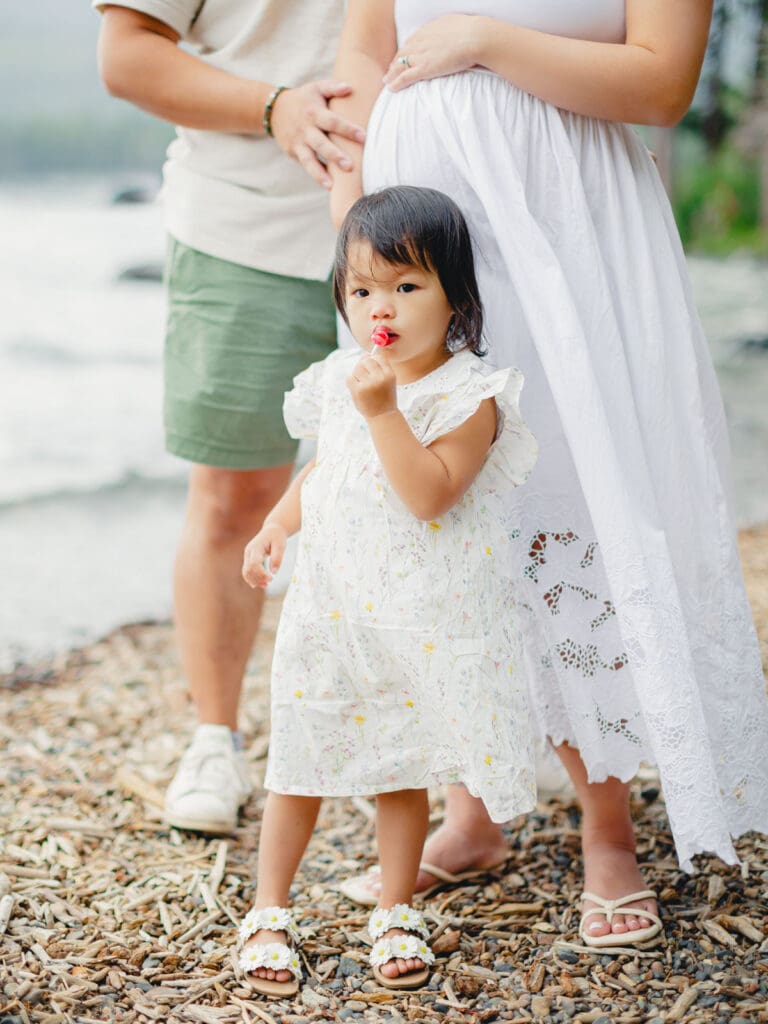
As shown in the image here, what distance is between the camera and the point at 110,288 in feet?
21.6

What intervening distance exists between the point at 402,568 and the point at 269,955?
22.5 inches

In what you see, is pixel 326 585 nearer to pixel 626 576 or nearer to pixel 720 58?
pixel 626 576

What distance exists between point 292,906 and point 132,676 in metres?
1.52

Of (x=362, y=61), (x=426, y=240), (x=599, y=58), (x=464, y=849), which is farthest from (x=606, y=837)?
(x=362, y=61)

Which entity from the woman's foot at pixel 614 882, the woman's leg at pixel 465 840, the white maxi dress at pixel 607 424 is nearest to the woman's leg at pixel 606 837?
the woman's foot at pixel 614 882

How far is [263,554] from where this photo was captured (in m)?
1.63

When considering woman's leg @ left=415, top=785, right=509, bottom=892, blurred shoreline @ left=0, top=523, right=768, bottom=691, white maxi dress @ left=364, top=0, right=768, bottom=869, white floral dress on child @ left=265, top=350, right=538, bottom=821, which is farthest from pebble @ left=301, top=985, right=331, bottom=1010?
blurred shoreline @ left=0, top=523, right=768, bottom=691

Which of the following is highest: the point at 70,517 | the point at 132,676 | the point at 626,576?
the point at 626,576

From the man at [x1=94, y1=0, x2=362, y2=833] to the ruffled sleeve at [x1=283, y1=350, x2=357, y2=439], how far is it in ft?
1.42

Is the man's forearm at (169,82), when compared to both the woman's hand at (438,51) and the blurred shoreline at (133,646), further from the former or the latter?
the blurred shoreline at (133,646)

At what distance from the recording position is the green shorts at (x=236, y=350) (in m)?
2.09

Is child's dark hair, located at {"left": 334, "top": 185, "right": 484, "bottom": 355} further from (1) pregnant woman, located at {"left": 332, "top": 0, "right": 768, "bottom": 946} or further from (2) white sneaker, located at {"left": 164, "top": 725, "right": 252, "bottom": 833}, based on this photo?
(2) white sneaker, located at {"left": 164, "top": 725, "right": 252, "bottom": 833}

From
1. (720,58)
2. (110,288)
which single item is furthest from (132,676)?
(720,58)

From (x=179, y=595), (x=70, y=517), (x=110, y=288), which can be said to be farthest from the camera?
(x=110, y=288)
